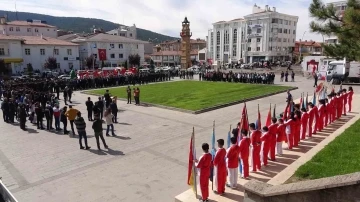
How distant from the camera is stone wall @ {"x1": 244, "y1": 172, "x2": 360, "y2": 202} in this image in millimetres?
4605

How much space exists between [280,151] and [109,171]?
18.6 feet

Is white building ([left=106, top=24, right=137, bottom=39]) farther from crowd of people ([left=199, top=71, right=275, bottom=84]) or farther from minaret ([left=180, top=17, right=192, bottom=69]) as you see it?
crowd of people ([left=199, top=71, right=275, bottom=84])

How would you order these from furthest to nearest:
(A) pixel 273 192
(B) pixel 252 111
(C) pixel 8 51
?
(C) pixel 8 51, (B) pixel 252 111, (A) pixel 273 192

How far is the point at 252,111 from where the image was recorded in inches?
707

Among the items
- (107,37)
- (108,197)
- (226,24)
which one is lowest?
(108,197)

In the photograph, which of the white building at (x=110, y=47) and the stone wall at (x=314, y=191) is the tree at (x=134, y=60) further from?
the stone wall at (x=314, y=191)

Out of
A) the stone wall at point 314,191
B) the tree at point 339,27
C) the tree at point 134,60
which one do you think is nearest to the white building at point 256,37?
the tree at point 134,60

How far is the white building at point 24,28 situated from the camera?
6644 centimetres

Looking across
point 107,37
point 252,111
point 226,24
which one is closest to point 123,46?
point 107,37

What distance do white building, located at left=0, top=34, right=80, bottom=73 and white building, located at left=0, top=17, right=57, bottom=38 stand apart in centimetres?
1784

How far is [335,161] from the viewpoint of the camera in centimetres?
795

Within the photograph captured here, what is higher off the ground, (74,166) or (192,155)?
(192,155)

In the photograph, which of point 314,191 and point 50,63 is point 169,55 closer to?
point 50,63

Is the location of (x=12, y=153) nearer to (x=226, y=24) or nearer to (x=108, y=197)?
(x=108, y=197)
